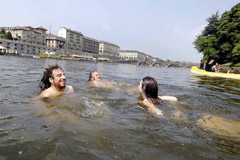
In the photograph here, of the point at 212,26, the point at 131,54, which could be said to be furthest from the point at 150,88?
the point at 131,54

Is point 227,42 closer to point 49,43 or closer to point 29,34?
point 49,43

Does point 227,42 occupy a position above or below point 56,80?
above

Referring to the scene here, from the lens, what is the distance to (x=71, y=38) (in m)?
106

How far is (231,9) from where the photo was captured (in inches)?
1324

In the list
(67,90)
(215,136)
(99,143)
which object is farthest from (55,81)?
(215,136)

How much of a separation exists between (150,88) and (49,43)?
103973 millimetres

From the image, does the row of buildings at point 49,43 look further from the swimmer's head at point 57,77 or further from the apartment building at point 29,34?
the swimmer's head at point 57,77

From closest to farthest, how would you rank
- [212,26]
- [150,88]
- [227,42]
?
1. [150,88]
2. [227,42]
3. [212,26]

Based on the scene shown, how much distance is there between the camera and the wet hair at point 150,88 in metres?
3.95

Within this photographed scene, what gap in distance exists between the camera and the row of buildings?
242 feet

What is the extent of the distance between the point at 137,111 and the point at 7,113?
7.81 feet

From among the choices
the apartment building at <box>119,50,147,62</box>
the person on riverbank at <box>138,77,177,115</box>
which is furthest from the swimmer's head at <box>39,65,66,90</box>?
the apartment building at <box>119,50,147,62</box>

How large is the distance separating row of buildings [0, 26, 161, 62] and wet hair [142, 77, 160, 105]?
71.4 meters

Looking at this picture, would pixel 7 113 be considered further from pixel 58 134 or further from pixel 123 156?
pixel 123 156
